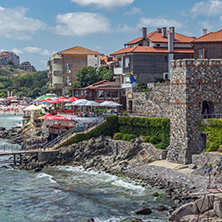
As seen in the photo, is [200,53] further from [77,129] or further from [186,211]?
[186,211]

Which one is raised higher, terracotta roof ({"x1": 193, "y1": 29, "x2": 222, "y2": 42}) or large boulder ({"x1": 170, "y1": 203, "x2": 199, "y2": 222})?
terracotta roof ({"x1": 193, "y1": 29, "x2": 222, "y2": 42})

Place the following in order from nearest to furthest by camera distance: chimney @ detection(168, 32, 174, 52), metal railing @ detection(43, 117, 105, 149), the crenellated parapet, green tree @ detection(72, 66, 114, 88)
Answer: the crenellated parapet, metal railing @ detection(43, 117, 105, 149), chimney @ detection(168, 32, 174, 52), green tree @ detection(72, 66, 114, 88)

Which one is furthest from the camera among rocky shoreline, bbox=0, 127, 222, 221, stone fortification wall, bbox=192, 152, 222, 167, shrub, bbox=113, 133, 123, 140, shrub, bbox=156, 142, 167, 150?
shrub, bbox=113, 133, 123, 140

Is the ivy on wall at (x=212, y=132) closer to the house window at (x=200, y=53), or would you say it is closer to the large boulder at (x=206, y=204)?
the house window at (x=200, y=53)

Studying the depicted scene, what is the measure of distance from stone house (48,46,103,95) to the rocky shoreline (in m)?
38.8

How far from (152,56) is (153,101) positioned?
1133 cm

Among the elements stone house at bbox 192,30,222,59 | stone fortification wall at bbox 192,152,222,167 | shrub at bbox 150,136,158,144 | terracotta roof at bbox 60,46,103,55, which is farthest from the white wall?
stone fortification wall at bbox 192,152,222,167

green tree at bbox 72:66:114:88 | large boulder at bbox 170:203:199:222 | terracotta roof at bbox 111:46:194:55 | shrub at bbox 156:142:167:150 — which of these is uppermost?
terracotta roof at bbox 111:46:194:55

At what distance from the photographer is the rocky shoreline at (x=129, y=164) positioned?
126 ft

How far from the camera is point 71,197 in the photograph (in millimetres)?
39250

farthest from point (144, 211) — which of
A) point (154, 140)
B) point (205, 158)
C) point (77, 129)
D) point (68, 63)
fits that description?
point (68, 63)

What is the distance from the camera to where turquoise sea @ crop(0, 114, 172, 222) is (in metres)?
34.3

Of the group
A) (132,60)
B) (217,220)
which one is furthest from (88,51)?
(217,220)

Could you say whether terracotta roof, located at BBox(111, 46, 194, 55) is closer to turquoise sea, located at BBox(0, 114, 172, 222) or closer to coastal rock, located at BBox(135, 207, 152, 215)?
turquoise sea, located at BBox(0, 114, 172, 222)
